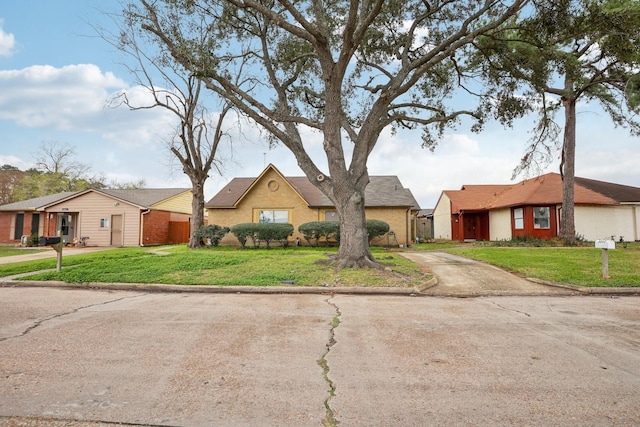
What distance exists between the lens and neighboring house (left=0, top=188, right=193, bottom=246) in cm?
2477

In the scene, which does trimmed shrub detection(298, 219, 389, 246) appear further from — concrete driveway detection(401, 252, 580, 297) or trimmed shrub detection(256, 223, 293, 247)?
concrete driveway detection(401, 252, 580, 297)

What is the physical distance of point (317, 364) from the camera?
3.71 m

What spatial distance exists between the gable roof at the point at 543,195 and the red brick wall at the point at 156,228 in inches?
874

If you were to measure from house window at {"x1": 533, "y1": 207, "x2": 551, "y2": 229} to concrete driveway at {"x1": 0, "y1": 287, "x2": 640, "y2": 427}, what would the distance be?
1807 cm

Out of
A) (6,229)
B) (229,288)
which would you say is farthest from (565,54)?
(6,229)

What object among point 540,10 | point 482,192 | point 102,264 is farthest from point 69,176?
point 540,10

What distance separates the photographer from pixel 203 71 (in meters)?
10.6

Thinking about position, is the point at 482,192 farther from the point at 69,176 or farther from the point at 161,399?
the point at 69,176

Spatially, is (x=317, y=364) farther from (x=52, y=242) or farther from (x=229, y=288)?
(x=52, y=242)

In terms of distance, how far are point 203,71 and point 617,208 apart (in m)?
24.9

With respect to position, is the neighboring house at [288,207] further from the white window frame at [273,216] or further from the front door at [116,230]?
the front door at [116,230]

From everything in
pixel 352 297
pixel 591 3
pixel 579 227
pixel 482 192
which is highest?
pixel 591 3

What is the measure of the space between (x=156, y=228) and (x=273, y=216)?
9470 millimetres

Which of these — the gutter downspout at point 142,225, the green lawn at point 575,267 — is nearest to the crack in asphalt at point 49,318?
the green lawn at point 575,267
